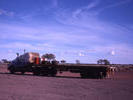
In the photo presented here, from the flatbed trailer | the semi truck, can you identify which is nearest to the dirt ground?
the flatbed trailer

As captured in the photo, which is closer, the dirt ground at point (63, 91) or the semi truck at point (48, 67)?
the dirt ground at point (63, 91)

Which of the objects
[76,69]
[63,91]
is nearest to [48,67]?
[76,69]

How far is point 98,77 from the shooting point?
25328 mm

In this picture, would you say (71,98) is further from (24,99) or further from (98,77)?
(98,77)

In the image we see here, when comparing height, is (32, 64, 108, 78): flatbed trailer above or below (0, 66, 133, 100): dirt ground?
above

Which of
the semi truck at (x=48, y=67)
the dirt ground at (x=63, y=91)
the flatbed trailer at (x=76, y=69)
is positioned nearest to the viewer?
the dirt ground at (x=63, y=91)

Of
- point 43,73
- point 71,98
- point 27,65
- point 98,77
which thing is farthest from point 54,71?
point 71,98

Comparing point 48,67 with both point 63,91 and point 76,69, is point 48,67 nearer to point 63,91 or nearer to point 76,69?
point 76,69

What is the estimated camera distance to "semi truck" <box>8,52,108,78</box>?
82.8 feet

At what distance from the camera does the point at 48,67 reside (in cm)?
2839

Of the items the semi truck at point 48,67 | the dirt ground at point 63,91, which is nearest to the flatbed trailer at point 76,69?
the semi truck at point 48,67

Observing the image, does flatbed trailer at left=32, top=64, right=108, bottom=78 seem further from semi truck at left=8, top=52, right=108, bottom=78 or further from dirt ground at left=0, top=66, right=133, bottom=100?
dirt ground at left=0, top=66, right=133, bottom=100

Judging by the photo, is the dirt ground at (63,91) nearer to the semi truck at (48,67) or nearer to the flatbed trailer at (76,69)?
the flatbed trailer at (76,69)

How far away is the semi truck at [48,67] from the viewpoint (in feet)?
82.8
